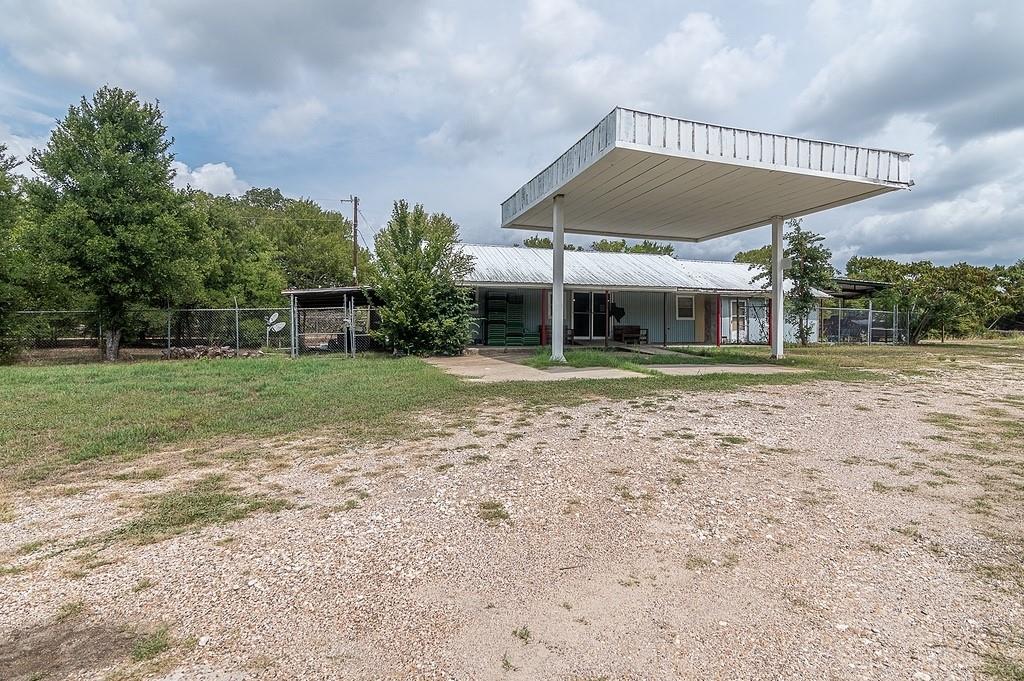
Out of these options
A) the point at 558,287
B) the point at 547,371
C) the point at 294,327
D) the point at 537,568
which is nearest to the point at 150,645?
the point at 537,568

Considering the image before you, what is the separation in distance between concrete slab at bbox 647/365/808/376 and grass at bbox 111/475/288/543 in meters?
→ 8.92

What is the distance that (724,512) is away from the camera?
338 cm


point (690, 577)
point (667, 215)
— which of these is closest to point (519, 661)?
point (690, 577)

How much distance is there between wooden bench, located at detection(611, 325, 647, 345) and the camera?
18922 mm

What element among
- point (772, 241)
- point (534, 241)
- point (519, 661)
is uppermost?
point (534, 241)

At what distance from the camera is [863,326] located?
2300 centimetres

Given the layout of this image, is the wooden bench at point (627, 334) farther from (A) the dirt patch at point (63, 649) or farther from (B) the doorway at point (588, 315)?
(A) the dirt patch at point (63, 649)

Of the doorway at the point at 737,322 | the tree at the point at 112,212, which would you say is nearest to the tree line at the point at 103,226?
the tree at the point at 112,212

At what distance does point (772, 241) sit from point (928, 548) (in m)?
13.9

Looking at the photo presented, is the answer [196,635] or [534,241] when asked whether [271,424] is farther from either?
[534,241]

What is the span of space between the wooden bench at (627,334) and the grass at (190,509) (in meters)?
16.5

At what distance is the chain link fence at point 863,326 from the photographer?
22.8 meters

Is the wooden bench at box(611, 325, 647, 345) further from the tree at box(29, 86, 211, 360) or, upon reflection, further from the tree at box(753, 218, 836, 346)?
the tree at box(29, 86, 211, 360)

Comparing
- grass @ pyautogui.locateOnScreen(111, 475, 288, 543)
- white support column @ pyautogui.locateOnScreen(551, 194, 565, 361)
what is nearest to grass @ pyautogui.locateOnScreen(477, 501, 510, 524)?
grass @ pyautogui.locateOnScreen(111, 475, 288, 543)
